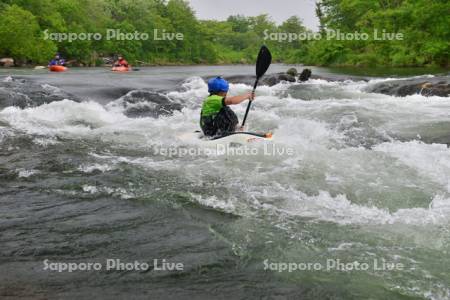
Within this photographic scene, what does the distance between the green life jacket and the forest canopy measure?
27.5 m

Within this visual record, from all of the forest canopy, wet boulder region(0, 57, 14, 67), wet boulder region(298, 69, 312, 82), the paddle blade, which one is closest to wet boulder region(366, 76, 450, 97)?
wet boulder region(298, 69, 312, 82)

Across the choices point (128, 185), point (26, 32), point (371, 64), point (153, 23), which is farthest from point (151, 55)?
point (128, 185)

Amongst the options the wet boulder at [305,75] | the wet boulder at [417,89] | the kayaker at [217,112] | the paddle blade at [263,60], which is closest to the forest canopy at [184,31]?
the wet boulder at [305,75]

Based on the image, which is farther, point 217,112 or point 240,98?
point 217,112

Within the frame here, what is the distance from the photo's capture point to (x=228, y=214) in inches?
189

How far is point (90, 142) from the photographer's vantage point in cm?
843

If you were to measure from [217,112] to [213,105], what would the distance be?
128 millimetres

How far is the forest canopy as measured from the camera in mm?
32969

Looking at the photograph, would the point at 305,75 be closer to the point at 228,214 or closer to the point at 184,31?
the point at 228,214

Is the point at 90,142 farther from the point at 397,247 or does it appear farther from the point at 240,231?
the point at 397,247

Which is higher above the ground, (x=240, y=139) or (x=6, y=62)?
(x=6, y=62)

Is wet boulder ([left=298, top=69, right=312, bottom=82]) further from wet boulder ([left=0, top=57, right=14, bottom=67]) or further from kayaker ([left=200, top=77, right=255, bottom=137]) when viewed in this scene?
wet boulder ([left=0, top=57, right=14, bottom=67])

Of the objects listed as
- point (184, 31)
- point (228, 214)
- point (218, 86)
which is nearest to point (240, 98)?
point (218, 86)

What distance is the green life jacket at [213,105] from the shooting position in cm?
712
